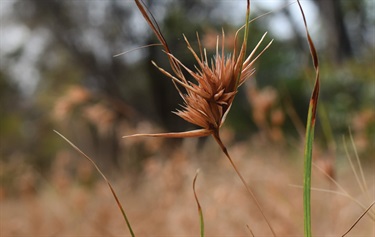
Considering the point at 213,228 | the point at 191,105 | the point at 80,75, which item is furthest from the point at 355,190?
the point at 80,75

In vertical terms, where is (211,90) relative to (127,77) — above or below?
above

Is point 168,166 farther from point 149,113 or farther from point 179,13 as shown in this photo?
point 149,113

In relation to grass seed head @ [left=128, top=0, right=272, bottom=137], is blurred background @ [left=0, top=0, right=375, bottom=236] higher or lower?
lower

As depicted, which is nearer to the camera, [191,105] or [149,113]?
[191,105]

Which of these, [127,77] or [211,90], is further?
[127,77]

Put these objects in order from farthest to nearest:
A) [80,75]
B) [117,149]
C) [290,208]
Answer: [80,75] < [117,149] < [290,208]

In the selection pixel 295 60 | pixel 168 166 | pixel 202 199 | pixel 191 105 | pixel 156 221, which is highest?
pixel 191 105

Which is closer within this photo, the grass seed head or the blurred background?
the grass seed head

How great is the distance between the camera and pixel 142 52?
27.6ft

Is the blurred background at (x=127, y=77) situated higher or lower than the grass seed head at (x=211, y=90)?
lower

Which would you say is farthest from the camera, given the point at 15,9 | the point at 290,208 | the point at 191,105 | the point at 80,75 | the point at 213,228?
the point at 80,75

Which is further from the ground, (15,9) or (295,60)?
(15,9)

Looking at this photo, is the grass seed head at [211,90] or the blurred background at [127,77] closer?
the grass seed head at [211,90]

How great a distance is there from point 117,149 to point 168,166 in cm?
617
